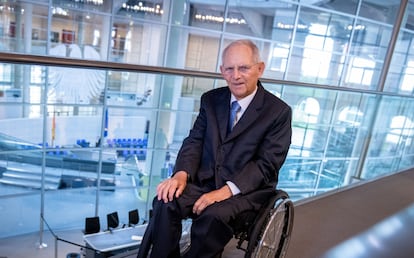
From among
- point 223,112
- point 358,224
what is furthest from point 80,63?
point 358,224

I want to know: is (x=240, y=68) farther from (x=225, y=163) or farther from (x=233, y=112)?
(x=225, y=163)

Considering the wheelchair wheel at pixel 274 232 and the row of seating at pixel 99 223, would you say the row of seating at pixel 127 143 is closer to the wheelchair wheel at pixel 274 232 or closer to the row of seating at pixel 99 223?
the row of seating at pixel 99 223

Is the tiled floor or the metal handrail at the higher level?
the metal handrail

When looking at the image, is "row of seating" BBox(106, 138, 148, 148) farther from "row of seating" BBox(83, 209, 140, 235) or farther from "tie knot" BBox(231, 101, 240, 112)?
"tie knot" BBox(231, 101, 240, 112)

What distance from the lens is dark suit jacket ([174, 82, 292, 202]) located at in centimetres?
134

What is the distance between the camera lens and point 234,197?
4.29 ft

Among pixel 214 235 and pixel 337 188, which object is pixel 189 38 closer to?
pixel 337 188

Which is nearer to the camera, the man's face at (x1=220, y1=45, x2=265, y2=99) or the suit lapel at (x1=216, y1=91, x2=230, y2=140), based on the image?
the man's face at (x1=220, y1=45, x2=265, y2=99)

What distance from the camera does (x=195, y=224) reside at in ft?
4.10

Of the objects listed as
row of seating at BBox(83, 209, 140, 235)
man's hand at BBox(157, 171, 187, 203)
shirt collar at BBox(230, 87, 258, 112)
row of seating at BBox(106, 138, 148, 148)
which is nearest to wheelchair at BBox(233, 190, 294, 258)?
man's hand at BBox(157, 171, 187, 203)

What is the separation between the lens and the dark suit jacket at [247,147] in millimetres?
1343

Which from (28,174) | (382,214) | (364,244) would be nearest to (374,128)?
(382,214)

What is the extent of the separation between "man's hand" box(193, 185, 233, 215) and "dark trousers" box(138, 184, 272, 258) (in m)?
0.02

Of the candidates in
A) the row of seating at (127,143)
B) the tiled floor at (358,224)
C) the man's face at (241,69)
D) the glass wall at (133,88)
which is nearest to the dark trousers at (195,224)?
the man's face at (241,69)
